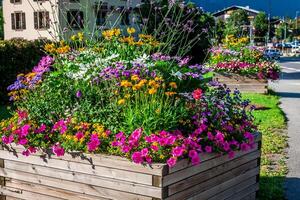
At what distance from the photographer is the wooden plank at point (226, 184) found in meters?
4.20

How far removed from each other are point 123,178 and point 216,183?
A: 0.92 m

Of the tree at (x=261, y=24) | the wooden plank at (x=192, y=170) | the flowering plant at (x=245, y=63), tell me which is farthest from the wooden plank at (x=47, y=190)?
the tree at (x=261, y=24)

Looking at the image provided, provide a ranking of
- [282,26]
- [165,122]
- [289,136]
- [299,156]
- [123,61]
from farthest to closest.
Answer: [282,26]
[289,136]
[299,156]
[123,61]
[165,122]

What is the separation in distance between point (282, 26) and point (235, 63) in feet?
254

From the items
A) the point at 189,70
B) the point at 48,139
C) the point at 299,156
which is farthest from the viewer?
the point at 299,156

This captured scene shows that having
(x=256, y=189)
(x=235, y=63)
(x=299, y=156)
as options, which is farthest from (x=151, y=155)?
(x=235, y=63)

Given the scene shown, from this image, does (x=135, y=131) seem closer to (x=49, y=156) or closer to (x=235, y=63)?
(x=49, y=156)

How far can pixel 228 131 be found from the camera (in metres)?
4.59

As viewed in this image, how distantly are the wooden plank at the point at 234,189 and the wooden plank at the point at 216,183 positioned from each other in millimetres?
42

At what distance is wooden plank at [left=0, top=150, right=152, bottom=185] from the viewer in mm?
3830

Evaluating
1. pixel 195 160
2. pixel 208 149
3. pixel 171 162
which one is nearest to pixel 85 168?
pixel 171 162

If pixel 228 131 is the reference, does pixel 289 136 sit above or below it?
below

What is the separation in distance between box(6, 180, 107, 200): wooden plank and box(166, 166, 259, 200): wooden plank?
0.71 m

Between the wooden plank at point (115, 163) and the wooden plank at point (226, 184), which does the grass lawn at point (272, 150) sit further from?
the wooden plank at point (115, 163)
